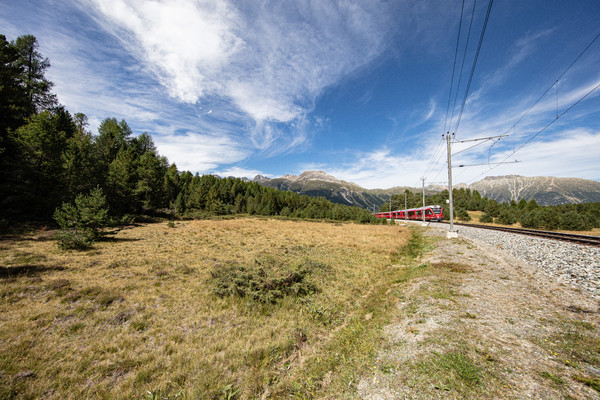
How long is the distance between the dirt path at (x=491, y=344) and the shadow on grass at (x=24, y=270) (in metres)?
16.8

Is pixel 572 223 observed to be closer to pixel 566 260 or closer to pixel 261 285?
pixel 566 260

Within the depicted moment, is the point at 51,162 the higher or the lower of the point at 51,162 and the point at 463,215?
the higher

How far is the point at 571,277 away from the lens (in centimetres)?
868

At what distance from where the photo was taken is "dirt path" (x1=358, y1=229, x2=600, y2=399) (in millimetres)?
3571

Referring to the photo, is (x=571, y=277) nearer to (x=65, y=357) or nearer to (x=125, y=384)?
(x=125, y=384)

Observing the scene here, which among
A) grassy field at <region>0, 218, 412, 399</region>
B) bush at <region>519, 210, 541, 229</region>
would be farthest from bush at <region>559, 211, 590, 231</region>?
grassy field at <region>0, 218, 412, 399</region>

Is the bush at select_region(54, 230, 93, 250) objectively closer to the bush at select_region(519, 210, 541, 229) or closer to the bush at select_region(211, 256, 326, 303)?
the bush at select_region(211, 256, 326, 303)

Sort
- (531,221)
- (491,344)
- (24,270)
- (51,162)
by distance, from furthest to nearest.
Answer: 1. (531,221)
2. (51,162)
3. (24,270)
4. (491,344)

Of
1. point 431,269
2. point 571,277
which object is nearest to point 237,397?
point 431,269

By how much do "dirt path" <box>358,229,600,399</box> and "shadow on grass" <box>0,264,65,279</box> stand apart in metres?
16.8

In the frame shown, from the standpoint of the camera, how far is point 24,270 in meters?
11.0

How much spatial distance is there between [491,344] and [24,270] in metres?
20.4

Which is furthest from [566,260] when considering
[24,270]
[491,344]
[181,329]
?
[24,270]

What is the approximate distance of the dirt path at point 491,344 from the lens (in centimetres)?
357
